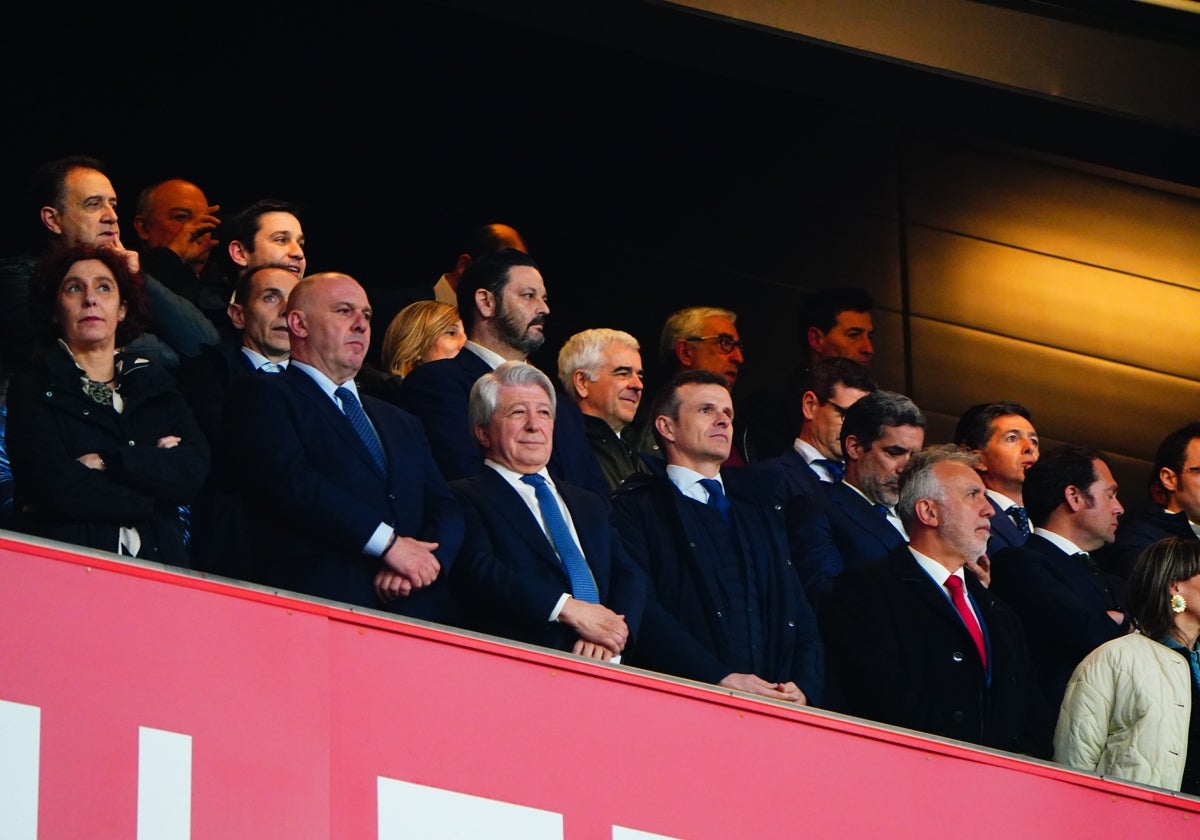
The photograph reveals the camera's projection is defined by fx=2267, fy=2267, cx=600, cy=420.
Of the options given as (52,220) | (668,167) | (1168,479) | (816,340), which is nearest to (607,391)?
(816,340)

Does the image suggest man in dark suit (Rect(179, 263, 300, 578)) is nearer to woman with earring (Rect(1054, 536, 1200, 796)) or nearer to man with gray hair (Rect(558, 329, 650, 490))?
man with gray hair (Rect(558, 329, 650, 490))

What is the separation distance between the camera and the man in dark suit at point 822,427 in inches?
266

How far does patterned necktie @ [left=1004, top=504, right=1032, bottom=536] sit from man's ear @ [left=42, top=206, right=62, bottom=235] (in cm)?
305

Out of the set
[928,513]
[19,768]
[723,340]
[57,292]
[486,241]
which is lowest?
[19,768]

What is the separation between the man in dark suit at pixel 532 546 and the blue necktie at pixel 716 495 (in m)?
0.35

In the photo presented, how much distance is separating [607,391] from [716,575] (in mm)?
1096

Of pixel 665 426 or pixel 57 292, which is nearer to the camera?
pixel 57 292

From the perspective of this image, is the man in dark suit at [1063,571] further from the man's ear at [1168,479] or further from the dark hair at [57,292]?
the dark hair at [57,292]

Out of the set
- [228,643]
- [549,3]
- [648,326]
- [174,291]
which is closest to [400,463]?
[228,643]

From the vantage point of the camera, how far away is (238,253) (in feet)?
21.7

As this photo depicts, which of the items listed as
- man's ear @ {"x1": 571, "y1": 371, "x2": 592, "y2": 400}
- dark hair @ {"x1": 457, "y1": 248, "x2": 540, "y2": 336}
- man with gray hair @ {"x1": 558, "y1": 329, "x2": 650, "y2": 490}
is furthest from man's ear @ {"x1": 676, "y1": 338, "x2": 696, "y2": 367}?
dark hair @ {"x1": 457, "y1": 248, "x2": 540, "y2": 336}

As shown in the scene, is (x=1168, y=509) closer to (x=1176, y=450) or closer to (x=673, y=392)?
(x=1176, y=450)

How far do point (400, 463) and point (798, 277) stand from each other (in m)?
5.52

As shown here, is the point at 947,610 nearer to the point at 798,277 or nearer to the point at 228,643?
the point at 228,643
